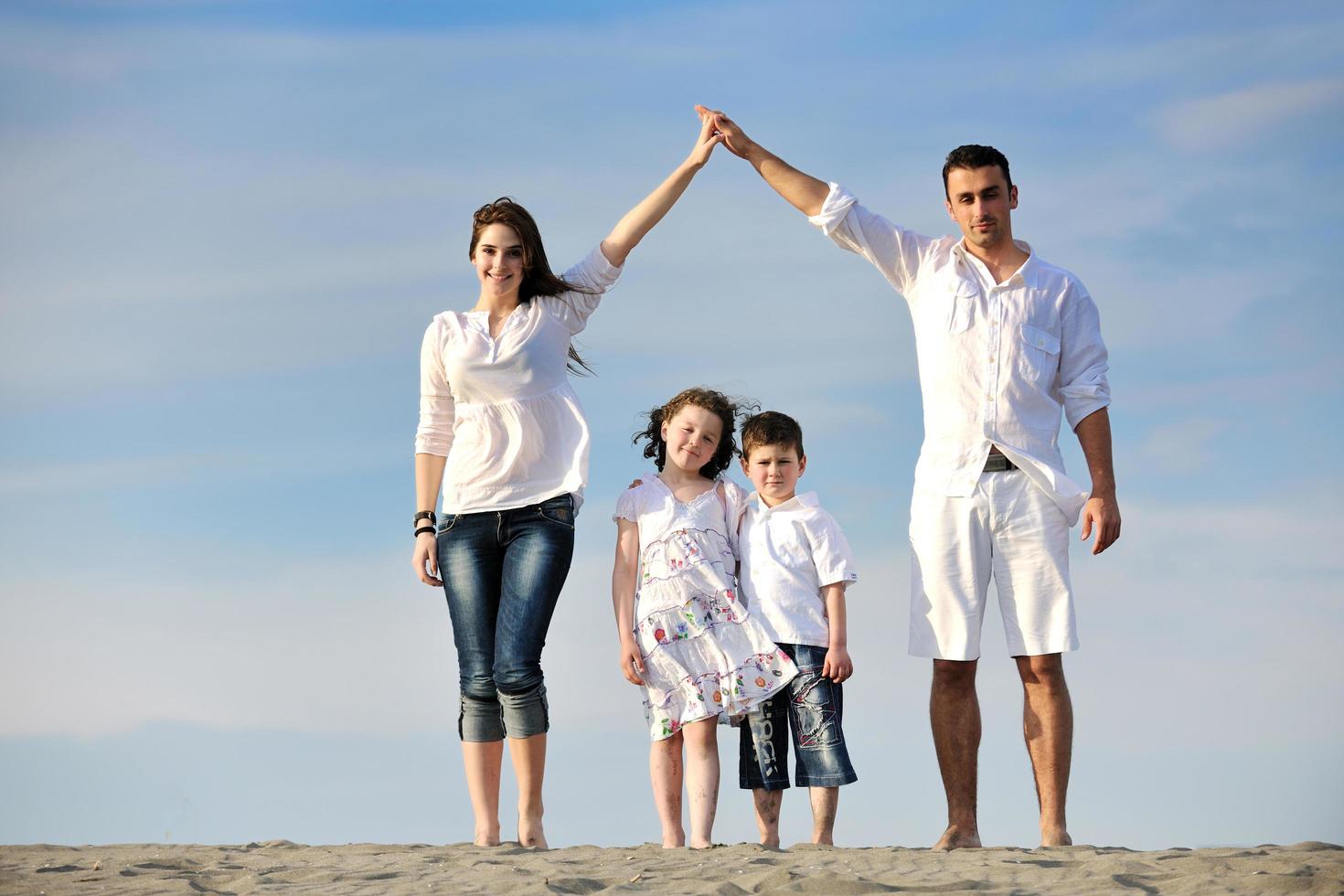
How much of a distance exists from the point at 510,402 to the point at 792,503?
1.27 m

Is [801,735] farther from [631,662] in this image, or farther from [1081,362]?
[1081,362]

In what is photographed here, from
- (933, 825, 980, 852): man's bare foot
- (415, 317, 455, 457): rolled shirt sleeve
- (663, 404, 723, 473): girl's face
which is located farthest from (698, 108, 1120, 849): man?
(415, 317, 455, 457): rolled shirt sleeve

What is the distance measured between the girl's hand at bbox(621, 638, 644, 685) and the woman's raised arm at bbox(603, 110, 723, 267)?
1.61 meters

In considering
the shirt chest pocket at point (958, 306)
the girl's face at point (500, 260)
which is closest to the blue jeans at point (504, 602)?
the girl's face at point (500, 260)

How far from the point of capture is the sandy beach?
4.90 m

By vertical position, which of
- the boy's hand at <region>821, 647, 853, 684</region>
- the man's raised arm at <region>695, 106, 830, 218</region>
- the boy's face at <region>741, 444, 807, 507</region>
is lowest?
the boy's hand at <region>821, 647, 853, 684</region>

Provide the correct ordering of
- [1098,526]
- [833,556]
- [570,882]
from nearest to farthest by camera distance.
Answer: [570,882], [1098,526], [833,556]

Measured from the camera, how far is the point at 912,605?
6020mm

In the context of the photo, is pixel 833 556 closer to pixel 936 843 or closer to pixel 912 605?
pixel 912 605

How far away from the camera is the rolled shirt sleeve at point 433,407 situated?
6.38 meters

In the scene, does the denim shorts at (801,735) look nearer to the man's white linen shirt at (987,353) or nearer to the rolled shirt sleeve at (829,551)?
the rolled shirt sleeve at (829,551)

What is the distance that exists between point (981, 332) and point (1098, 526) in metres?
0.89

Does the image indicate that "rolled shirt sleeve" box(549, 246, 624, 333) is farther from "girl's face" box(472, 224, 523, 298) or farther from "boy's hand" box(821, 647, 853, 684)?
"boy's hand" box(821, 647, 853, 684)

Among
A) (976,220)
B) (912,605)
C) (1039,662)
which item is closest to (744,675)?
(912,605)
